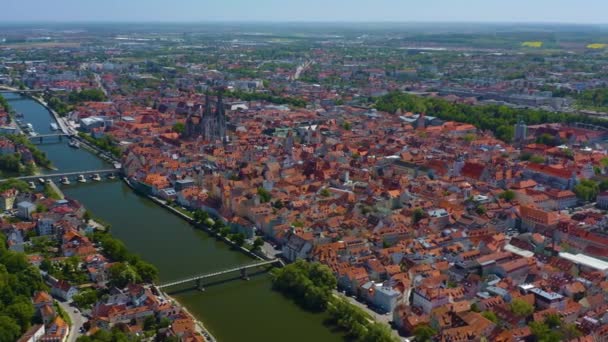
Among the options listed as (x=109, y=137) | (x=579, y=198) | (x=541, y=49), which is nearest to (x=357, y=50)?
(x=541, y=49)

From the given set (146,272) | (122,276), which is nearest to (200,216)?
(146,272)

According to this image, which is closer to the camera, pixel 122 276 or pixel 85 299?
pixel 85 299

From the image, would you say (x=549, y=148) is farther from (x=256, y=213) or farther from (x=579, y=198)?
(x=256, y=213)

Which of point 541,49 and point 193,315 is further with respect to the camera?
point 541,49

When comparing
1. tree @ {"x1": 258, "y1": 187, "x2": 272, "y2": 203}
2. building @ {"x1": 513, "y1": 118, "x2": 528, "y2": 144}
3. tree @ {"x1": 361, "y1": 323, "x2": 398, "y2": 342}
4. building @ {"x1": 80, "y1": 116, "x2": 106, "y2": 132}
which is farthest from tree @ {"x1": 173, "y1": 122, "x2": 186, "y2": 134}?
tree @ {"x1": 361, "y1": 323, "x2": 398, "y2": 342}

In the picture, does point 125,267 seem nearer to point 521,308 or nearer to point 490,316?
point 490,316

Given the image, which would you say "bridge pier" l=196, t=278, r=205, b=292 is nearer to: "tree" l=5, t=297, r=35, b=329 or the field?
"tree" l=5, t=297, r=35, b=329

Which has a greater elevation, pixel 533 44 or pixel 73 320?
pixel 73 320
